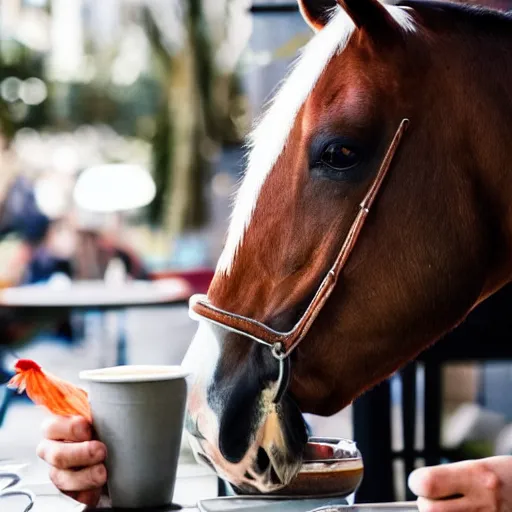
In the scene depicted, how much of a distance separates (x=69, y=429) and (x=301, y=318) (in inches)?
11.1

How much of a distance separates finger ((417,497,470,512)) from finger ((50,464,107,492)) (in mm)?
334

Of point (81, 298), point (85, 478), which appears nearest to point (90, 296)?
point (81, 298)

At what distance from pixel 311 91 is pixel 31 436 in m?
3.11

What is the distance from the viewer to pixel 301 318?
84 centimetres

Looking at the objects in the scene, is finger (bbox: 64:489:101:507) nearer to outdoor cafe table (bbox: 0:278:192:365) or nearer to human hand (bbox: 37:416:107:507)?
human hand (bbox: 37:416:107:507)

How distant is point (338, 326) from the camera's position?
2.81 feet

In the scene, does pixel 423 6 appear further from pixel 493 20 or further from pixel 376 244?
pixel 376 244

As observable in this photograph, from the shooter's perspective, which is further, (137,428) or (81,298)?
(81,298)

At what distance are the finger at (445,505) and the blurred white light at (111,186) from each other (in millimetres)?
5843

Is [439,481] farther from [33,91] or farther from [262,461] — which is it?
[33,91]

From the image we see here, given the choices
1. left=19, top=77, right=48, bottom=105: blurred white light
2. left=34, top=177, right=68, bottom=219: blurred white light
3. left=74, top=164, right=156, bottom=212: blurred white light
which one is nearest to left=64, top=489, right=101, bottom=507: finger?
left=34, top=177, right=68, bottom=219: blurred white light

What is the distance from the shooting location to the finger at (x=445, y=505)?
0.74 metres

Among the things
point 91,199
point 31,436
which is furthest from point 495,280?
point 91,199

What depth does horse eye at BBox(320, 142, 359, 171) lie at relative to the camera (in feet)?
2.75
